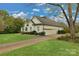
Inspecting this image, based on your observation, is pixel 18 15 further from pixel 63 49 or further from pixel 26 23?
pixel 63 49

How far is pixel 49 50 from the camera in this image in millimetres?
2643

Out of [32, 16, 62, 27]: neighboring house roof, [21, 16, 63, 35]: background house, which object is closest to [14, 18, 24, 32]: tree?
[21, 16, 63, 35]: background house

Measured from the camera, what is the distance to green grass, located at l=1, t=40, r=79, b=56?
2.63 metres

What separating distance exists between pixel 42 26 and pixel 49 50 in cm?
24

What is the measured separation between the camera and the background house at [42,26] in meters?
2.69

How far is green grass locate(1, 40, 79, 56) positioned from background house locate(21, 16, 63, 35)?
14 cm

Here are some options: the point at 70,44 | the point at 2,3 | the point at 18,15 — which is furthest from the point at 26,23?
the point at 70,44

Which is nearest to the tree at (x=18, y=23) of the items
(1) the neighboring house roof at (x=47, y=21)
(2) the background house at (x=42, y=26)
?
(2) the background house at (x=42, y=26)

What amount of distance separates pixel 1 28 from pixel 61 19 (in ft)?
1.86

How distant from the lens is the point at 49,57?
2.62m

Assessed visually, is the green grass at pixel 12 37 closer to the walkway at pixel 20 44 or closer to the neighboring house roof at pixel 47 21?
the walkway at pixel 20 44

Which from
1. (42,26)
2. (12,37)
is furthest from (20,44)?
(42,26)

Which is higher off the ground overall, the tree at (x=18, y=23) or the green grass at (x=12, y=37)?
the tree at (x=18, y=23)

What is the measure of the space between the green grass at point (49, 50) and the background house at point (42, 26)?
0.14 metres
